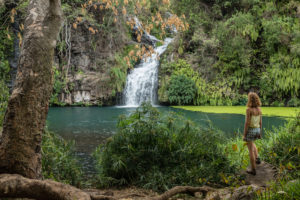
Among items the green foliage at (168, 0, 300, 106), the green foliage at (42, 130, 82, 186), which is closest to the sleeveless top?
the green foliage at (42, 130, 82, 186)

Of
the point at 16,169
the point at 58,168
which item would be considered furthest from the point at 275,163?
the point at 16,169

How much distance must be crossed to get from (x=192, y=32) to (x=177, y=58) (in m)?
2.88

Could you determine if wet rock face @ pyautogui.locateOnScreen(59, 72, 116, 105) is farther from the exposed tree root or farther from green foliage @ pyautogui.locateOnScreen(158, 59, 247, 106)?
the exposed tree root

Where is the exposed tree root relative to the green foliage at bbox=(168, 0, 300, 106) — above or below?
below

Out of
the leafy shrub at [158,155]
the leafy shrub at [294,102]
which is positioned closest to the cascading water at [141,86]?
the leafy shrub at [294,102]

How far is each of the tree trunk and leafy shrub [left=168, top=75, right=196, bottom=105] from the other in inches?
678

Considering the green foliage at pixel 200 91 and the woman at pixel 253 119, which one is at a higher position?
the green foliage at pixel 200 91

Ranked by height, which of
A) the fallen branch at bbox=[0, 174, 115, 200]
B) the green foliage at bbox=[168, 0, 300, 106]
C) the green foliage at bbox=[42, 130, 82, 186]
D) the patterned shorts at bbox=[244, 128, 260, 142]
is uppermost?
the green foliage at bbox=[168, 0, 300, 106]

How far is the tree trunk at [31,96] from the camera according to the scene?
7.33ft

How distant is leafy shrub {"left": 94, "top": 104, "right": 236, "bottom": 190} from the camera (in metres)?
4.18

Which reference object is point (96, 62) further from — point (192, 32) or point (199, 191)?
point (199, 191)

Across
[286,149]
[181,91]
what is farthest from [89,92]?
[286,149]

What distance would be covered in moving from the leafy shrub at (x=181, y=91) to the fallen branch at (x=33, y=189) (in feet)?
57.5

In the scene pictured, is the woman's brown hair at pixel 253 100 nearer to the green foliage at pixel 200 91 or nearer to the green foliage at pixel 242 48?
the green foliage at pixel 242 48
